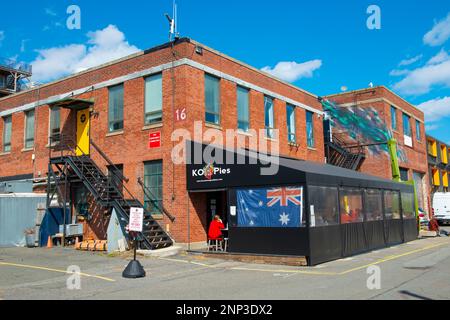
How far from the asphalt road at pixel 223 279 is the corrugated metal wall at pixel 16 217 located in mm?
4171

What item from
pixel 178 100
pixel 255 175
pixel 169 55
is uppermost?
pixel 169 55

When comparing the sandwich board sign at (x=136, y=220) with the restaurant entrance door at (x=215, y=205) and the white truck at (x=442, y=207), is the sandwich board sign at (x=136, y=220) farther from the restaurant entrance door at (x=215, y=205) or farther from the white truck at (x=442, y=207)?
the white truck at (x=442, y=207)

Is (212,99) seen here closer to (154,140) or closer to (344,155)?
(154,140)

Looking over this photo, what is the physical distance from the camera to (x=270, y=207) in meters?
15.1

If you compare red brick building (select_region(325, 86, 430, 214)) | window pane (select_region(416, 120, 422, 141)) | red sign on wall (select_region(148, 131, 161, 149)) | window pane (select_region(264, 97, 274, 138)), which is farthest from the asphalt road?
window pane (select_region(416, 120, 422, 141))

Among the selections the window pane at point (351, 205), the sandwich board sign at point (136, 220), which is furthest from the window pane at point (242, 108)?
the sandwich board sign at point (136, 220)

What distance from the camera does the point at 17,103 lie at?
87.5 ft

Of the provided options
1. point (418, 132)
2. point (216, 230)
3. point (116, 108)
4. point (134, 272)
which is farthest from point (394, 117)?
point (134, 272)

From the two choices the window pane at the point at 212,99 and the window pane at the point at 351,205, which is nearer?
the window pane at the point at 351,205

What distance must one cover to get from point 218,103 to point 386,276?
11.3m

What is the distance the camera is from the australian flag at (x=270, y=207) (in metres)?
14.6

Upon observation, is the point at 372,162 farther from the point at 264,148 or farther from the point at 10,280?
the point at 10,280
